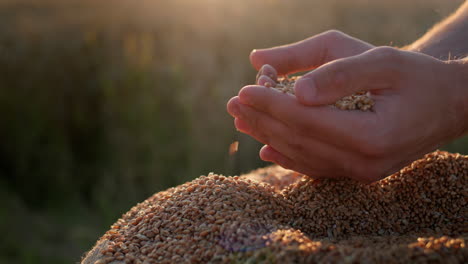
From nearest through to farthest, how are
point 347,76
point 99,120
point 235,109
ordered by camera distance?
1. point 347,76
2. point 235,109
3. point 99,120

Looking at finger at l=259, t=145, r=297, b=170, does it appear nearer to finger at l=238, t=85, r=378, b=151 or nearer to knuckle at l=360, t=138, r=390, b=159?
finger at l=238, t=85, r=378, b=151

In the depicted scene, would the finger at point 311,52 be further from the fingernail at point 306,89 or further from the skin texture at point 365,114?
the fingernail at point 306,89

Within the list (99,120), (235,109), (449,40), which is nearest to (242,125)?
(235,109)

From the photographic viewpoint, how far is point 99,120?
147 inches

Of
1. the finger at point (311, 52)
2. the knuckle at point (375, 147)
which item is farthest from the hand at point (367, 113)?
the finger at point (311, 52)

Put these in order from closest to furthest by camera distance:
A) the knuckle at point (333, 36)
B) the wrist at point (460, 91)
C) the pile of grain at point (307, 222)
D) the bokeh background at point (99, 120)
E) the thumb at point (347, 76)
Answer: the pile of grain at point (307, 222) → the thumb at point (347, 76) → the wrist at point (460, 91) → the knuckle at point (333, 36) → the bokeh background at point (99, 120)

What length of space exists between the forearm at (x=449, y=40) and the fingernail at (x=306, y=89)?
824 mm

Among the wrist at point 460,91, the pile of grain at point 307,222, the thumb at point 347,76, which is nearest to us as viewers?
the pile of grain at point 307,222

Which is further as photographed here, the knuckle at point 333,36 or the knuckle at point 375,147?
the knuckle at point 333,36

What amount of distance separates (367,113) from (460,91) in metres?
0.36

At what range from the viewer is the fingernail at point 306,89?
128 centimetres

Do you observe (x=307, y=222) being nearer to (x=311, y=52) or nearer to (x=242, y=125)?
(x=242, y=125)

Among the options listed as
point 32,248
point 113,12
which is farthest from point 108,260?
point 113,12

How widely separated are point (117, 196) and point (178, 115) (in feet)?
2.93
